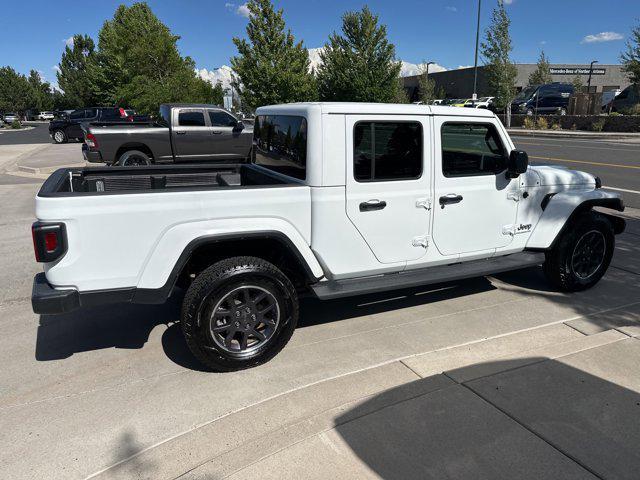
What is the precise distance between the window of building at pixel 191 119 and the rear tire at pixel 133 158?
3.94 feet

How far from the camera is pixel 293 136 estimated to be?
3.67 m

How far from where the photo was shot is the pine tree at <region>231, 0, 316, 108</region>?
2464 cm

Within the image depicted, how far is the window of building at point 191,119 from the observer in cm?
1159

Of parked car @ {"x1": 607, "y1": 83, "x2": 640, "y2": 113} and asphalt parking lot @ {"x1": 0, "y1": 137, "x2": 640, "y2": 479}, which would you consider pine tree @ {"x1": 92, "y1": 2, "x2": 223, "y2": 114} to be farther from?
parked car @ {"x1": 607, "y1": 83, "x2": 640, "y2": 113}

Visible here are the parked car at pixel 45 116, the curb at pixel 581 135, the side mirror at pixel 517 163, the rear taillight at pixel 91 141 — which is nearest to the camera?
the side mirror at pixel 517 163

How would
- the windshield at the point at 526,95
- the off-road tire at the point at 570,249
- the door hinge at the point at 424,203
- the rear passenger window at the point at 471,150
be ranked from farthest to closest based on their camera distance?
the windshield at the point at 526,95 < the off-road tire at the point at 570,249 < the rear passenger window at the point at 471,150 < the door hinge at the point at 424,203

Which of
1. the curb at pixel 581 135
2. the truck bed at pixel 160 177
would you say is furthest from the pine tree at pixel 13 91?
the truck bed at pixel 160 177

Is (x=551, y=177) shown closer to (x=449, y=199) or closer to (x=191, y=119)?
(x=449, y=199)

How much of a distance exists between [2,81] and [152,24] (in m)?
59.5

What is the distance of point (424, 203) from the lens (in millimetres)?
3803

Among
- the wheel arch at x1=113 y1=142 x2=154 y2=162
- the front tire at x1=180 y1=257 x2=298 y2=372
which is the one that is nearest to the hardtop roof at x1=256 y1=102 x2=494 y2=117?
the front tire at x1=180 y1=257 x2=298 y2=372

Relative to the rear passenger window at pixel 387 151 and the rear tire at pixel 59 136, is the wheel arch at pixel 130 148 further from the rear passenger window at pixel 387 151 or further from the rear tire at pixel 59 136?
the rear tire at pixel 59 136

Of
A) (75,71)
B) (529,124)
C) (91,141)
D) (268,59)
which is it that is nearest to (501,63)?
(529,124)

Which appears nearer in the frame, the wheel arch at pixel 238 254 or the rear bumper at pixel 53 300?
the rear bumper at pixel 53 300
